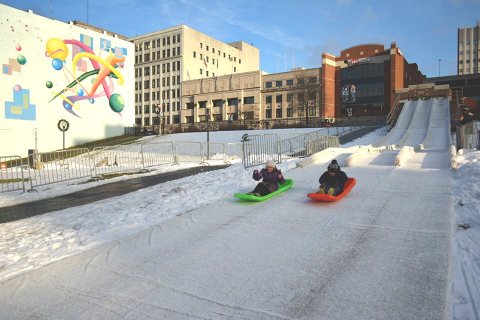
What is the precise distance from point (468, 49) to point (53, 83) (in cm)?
13222

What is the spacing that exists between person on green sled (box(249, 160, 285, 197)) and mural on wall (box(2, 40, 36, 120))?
1244 inches

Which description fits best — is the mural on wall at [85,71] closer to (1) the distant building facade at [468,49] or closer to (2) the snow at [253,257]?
(2) the snow at [253,257]

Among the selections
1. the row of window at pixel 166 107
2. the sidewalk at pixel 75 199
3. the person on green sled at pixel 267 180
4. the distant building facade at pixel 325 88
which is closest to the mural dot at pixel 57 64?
the sidewalk at pixel 75 199

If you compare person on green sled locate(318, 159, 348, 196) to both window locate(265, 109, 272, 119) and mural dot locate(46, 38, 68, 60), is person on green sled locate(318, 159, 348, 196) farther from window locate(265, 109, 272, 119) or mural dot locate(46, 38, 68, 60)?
window locate(265, 109, 272, 119)

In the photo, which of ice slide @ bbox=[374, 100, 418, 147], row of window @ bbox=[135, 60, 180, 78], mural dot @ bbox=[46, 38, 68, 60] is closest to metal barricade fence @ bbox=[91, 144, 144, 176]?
ice slide @ bbox=[374, 100, 418, 147]

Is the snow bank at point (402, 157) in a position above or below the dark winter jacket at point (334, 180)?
above

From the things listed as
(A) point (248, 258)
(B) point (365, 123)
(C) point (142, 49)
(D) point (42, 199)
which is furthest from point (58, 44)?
(C) point (142, 49)

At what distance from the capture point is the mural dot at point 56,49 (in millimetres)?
35188

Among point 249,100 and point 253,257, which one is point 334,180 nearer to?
point 253,257

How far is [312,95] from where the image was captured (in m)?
58.5

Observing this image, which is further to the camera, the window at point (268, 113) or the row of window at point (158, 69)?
the row of window at point (158, 69)

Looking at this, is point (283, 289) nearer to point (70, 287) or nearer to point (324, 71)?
point (70, 287)

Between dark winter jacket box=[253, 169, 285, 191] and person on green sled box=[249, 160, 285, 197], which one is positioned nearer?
person on green sled box=[249, 160, 285, 197]

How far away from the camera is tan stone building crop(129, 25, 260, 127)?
8950cm
